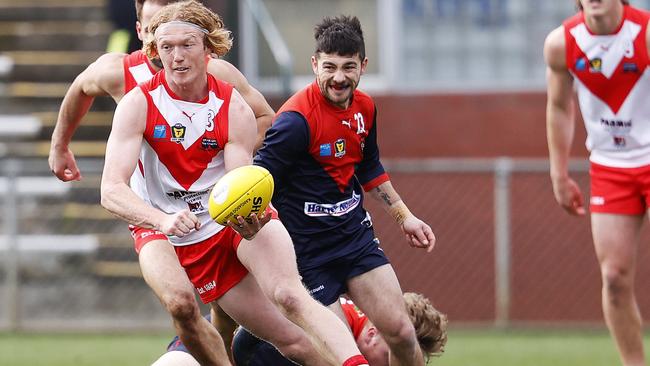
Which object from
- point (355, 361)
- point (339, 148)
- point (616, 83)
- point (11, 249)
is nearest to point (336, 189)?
point (339, 148)

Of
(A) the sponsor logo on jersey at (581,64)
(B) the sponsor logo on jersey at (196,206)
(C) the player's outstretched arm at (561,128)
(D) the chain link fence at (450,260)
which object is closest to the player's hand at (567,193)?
(C) the player's outstretched arm at (561,128)

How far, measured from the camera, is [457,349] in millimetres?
11117

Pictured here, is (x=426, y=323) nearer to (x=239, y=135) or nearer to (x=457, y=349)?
(x=239, y=135)

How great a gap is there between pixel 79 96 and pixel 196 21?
1280 mm

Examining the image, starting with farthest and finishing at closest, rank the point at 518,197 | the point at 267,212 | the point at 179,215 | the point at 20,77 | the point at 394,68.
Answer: the point at 20,77 < the point at 394,68 < the point at 518,197 < the point at 267,212 < the point at 179,215

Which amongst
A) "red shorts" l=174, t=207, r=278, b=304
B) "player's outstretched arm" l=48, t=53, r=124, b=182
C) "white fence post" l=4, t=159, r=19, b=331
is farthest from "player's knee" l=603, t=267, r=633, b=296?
"white fence post" l=4, t=159, r=19, b=331

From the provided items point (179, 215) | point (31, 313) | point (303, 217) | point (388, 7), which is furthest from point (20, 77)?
point (179, 215)

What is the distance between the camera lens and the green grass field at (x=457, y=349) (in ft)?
33.4

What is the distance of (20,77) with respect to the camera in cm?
1539

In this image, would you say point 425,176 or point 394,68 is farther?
point 394,68

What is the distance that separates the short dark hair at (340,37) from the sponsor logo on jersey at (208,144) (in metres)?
0.87

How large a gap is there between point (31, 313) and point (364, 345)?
723 cm

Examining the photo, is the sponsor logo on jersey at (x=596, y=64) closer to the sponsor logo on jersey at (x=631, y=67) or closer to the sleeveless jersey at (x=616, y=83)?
the sleeveless jersey at (x=616, y=83)

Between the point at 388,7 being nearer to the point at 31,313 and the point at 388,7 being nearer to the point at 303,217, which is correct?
the point at 31,313
